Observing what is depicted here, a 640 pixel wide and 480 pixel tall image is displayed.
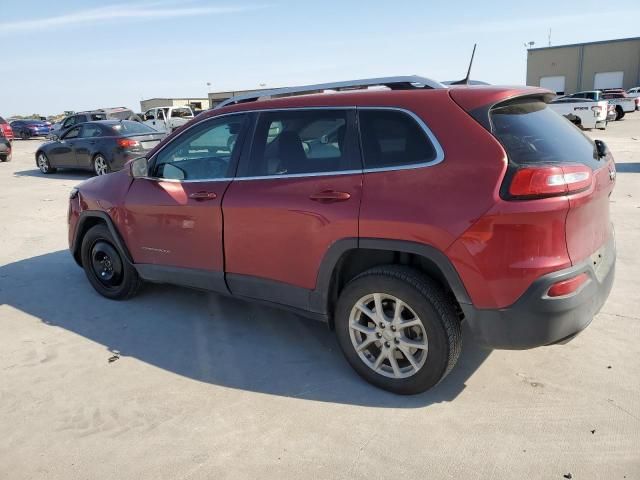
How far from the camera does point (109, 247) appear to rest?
15.5 feet

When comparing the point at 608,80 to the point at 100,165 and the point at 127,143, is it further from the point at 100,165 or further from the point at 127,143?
the point at 100,165

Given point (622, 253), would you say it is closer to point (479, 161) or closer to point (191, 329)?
point (479, 161)

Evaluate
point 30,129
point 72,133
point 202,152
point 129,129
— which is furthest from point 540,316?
point 30,129

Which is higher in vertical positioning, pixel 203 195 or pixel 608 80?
pixel 608 80

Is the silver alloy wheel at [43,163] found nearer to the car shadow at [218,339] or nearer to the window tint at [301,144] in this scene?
the car shadow at [218,339]

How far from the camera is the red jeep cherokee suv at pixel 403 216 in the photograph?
2592 millimetres

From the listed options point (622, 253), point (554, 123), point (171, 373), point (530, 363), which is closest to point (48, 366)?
point (171, 373)

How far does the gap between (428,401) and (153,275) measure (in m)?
2.56

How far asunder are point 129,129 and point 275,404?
458 inches

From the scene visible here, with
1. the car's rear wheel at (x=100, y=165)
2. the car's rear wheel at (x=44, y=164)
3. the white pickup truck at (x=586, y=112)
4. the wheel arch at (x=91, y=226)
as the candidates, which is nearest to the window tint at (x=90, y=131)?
the car's rear wheel at (x=100, y=165)

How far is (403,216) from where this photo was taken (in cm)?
281

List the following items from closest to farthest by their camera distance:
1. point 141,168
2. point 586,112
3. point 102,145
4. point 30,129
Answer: point 141,168
point 102,145
point 586,112
point 30,129

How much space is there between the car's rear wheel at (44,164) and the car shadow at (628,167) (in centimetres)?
1476

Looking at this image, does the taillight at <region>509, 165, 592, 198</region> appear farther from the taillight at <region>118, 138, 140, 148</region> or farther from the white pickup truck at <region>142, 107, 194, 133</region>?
the white pickup truck at <region>142, 107, 194, 133</region>
